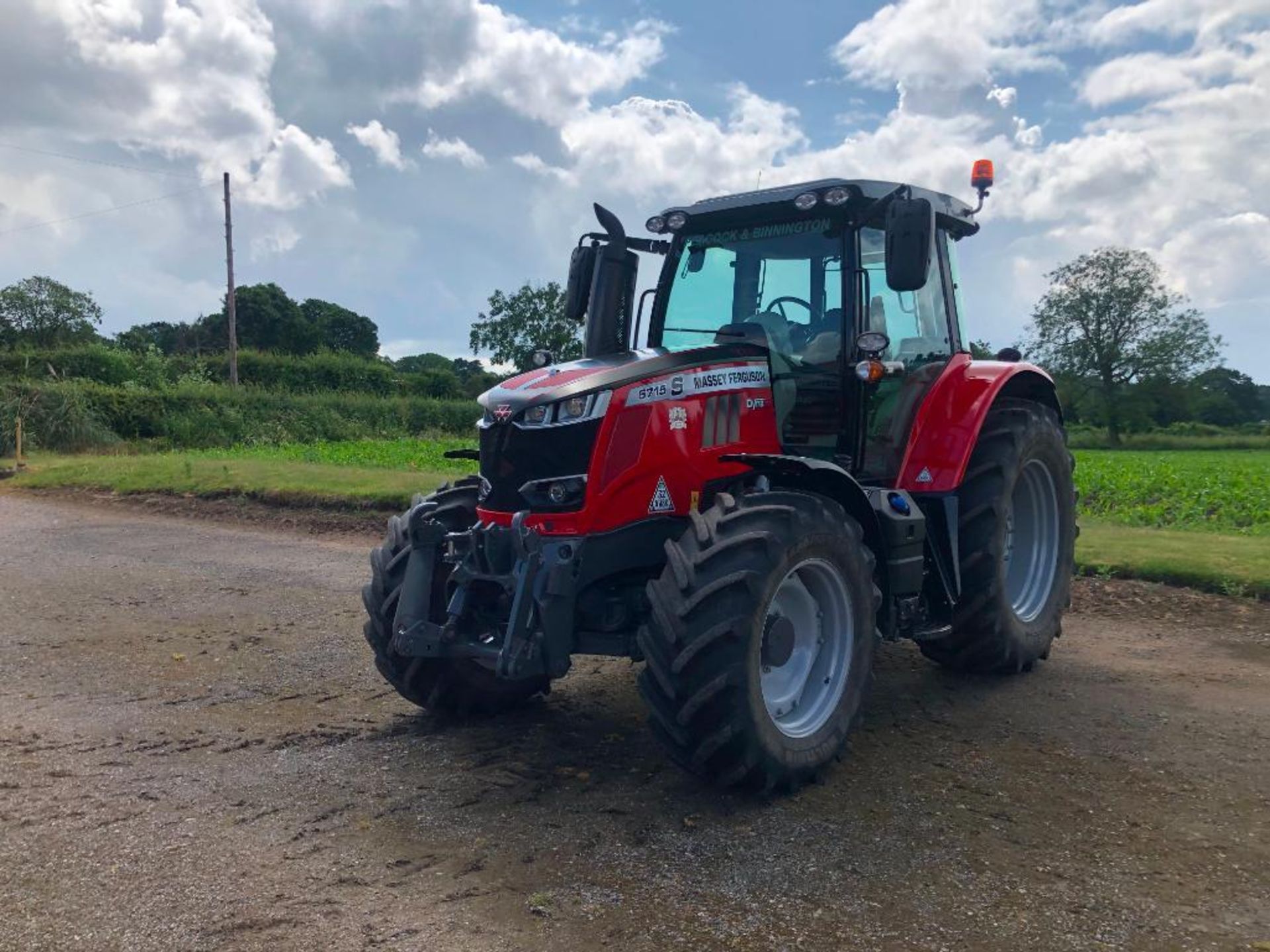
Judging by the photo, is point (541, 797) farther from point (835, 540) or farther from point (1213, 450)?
point (1213, 450)

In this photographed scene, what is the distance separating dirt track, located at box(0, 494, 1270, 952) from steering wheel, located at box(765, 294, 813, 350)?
1.98 meters

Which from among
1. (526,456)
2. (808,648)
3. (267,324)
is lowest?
(808,648)

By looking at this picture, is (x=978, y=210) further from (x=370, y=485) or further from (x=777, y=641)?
(x=370, y=485)

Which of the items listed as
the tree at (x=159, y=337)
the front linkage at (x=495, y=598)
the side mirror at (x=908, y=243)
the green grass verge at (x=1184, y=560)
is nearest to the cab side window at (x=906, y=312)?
the side mirror at (x=908, y=243)

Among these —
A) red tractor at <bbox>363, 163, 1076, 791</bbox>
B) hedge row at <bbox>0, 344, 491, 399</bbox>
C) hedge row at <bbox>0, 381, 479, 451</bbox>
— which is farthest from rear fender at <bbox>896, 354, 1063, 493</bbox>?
hedge row at <bbox>0, 344, 491, 399</bbox>

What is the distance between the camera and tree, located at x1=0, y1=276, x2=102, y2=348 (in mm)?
55875

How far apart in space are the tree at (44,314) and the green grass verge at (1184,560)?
184 ft

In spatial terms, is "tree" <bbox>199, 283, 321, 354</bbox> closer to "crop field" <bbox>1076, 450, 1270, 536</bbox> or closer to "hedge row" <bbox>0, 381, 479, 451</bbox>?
"hedge row" <bbox>0, 381, 479, 451</bbox>

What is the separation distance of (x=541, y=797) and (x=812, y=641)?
4.42 feet

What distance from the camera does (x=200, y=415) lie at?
32.1 metres

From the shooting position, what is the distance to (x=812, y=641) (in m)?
4.68

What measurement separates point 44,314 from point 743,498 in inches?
2480

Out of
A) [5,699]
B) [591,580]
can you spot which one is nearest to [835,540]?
[591,580]

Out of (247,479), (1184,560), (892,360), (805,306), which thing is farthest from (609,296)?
(247,479)
